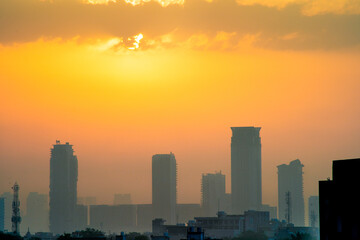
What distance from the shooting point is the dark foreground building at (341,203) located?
7400cm

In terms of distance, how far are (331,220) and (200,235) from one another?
1222 inches

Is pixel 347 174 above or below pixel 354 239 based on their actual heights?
above

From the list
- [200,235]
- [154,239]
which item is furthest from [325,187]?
[154,239]

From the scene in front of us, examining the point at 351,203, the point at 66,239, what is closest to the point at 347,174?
the point at 351,203

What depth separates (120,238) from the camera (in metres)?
132

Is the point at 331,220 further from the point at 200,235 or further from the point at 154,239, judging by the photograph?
the point at 154,239

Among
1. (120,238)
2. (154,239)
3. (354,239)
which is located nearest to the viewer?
(354,239)

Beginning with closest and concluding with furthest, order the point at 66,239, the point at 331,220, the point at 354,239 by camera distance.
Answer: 1. the point at 354,239
2. the point at 331,220
3. the point at 66,239

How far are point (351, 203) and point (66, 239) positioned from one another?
127 meters

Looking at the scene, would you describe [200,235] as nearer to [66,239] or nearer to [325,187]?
[325,187]

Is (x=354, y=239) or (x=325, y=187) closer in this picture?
(x=354, y=239)

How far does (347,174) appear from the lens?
249 ft

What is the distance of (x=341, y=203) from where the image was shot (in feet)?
252

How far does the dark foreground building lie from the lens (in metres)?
74.0
